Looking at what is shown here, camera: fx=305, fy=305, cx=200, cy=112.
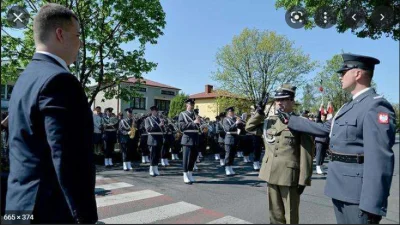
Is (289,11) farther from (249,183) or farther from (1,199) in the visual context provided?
(1,199)

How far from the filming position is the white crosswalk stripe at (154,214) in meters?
4.94

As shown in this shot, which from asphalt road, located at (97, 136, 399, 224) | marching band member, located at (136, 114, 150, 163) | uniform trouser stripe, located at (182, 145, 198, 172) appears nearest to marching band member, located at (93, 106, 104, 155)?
marching band member, located at (136, 114, 150, 163)

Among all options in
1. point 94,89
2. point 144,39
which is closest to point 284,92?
point 144,39

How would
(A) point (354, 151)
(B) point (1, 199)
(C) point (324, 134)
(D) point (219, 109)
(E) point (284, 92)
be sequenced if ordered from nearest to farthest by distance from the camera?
(B) point (1, 199), (A) point (354, 151), (C) point (324, 134), (E) point (284, 92), (D) point (219, 109)

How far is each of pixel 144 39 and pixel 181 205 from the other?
723cm

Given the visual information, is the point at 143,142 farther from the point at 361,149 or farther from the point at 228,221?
the point at 361,149

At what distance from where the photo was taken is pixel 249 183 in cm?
850

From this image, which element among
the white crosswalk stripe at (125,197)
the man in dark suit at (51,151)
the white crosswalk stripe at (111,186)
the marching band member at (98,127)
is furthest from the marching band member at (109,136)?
the man in dark suit at (51,151)

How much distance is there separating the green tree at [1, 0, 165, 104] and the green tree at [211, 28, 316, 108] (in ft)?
63.8

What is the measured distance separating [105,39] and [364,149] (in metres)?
9.88

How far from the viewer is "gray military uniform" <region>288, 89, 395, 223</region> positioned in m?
2.19

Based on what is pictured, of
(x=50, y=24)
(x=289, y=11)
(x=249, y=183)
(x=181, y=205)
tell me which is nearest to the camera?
(x=50, y=24)

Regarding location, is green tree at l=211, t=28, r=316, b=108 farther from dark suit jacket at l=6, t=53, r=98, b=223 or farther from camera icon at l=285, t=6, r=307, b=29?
dark suit jacket at l=6, t=53, r=98, b=223

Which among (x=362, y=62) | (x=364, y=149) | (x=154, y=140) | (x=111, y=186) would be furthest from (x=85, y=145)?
(x=154, y=140)
